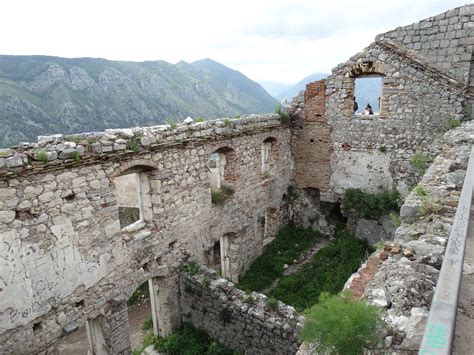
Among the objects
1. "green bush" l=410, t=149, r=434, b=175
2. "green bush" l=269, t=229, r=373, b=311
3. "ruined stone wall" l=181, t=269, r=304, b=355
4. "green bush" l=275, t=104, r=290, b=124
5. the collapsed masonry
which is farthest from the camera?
"green bush" l=275, t=104, r=290, b=124

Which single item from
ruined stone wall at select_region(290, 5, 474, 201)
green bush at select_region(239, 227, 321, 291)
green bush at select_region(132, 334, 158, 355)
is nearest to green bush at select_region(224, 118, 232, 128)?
ruined stone wall at select_region(290, 5, 474, 201)

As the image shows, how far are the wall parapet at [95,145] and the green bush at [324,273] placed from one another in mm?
4857

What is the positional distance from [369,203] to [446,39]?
223 inches

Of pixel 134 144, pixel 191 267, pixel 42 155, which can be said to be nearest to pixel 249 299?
pixel 191 267

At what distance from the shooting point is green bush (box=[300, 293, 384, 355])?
7.42 ft

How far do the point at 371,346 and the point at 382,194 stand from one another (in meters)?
10.5

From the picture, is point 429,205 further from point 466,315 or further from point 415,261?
point 466,315

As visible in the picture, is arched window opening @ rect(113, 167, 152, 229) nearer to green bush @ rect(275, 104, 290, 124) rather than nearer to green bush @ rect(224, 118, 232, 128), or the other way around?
green bush @ rect(224, 118, 232, 128)

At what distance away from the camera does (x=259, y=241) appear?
39.5 ft

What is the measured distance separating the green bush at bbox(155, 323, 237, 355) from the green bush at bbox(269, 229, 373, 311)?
239cm

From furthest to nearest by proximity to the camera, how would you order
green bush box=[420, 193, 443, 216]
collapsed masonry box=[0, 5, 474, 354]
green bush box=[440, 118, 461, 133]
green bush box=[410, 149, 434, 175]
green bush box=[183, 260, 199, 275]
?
1. green bush box=[410, 149, 434, 175]
2. green bush box=[440, 118, 461, 133]
3. green bush box=[183, 260, 199, 275]
4. collapsed masonry box=[0, 5, 474, 354]
5. green bush box=[420, 193, 443, 216]

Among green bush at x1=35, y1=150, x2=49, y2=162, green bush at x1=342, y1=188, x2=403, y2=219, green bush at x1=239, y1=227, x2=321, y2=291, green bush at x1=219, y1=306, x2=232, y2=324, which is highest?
green bush at x1=35, y1=150, x2=49, y2=162

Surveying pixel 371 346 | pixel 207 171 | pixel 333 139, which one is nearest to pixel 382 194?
pixel 333 139

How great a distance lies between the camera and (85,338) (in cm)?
920
